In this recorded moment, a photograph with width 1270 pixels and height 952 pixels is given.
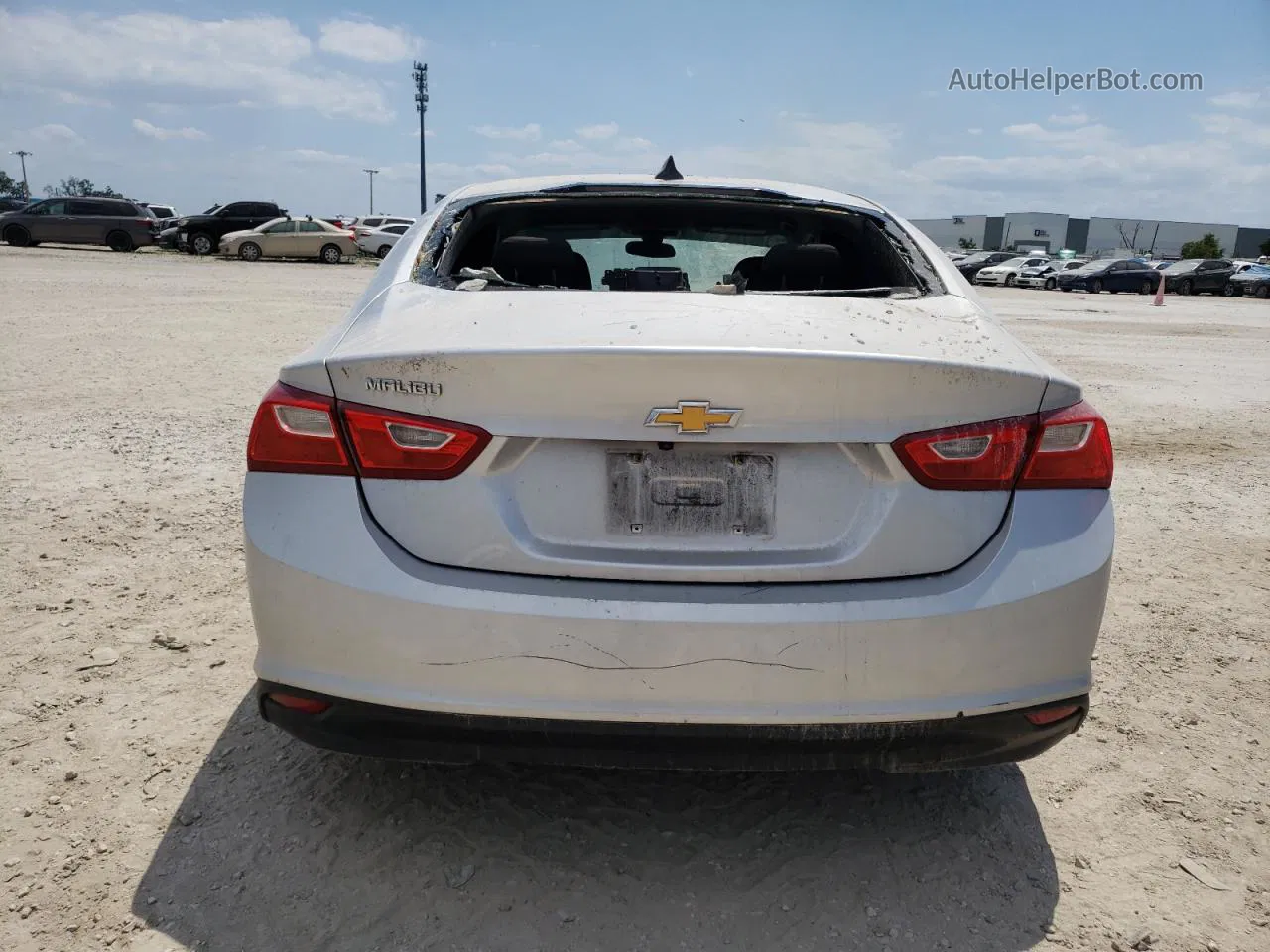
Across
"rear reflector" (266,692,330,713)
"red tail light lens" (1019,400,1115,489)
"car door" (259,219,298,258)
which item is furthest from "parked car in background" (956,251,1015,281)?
"rear reflector" (266,692,330,713)

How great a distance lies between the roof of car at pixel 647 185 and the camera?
322 centimetres

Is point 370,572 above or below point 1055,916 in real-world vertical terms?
above

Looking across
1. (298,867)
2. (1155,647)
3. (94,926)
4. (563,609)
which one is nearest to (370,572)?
(563,609)

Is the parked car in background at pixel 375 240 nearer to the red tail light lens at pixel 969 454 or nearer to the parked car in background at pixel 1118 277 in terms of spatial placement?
the parked car in background at pixel 1118 277

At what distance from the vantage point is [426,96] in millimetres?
69312

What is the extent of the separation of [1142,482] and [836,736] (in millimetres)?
4749

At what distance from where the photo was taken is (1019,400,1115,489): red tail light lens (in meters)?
1.99

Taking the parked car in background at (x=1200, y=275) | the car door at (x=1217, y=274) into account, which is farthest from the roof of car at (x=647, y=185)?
the car door at (x=1217, y=274)

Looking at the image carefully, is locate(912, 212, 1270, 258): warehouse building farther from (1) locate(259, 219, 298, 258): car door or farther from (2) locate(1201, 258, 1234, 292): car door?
(1) locate(259, 219, 298, 258): car door

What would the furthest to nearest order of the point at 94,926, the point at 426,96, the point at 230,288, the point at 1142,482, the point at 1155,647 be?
the point at 426,96 → the point at 230,288 → the point at 1142,482 → the point at 1155,647 → the point at 94,926

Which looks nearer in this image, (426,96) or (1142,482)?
(1142,482)

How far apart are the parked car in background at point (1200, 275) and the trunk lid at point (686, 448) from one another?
43.9 metres

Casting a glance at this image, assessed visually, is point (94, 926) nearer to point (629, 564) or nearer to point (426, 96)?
point (629, 564)

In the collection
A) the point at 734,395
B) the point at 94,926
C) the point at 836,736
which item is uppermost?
the point at 734,395
